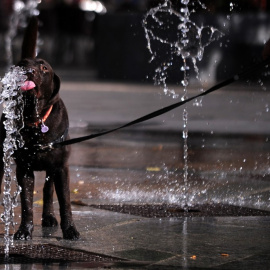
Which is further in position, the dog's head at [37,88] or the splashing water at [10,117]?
the dog's head at [37,88]

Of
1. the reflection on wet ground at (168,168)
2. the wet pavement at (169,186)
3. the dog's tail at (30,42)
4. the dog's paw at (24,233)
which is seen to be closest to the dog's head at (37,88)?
the dog's tail at (30,42)

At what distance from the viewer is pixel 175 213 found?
7.46 meters

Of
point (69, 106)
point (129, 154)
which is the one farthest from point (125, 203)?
point (69, 106)

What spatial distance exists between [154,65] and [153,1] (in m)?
1.46

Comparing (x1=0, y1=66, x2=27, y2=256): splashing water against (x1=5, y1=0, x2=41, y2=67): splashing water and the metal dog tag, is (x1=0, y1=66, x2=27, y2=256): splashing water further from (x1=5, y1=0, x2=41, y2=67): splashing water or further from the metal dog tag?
(x1=5, y1=0, x2=41, y2=67): splashing water

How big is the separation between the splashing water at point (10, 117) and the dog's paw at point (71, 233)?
1.22 feet

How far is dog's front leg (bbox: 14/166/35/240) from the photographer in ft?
21.1

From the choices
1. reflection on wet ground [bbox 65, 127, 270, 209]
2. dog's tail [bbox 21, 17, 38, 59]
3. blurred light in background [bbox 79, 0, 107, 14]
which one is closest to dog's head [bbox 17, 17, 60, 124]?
dog's tail [bbox 21, 17, 38, 59]

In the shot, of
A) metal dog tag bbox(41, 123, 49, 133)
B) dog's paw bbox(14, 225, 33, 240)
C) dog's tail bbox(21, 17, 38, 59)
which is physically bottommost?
dog's paw bbox(14, 225, 33, 240)

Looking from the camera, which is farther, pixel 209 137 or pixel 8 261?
pixel 209 137

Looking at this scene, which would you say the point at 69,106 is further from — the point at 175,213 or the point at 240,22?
the point at 175,213

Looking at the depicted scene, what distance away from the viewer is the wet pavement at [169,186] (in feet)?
19.7

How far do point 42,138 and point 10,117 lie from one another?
282 millimetres

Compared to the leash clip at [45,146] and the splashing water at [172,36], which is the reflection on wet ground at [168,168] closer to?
the leash clip at [45,146]
